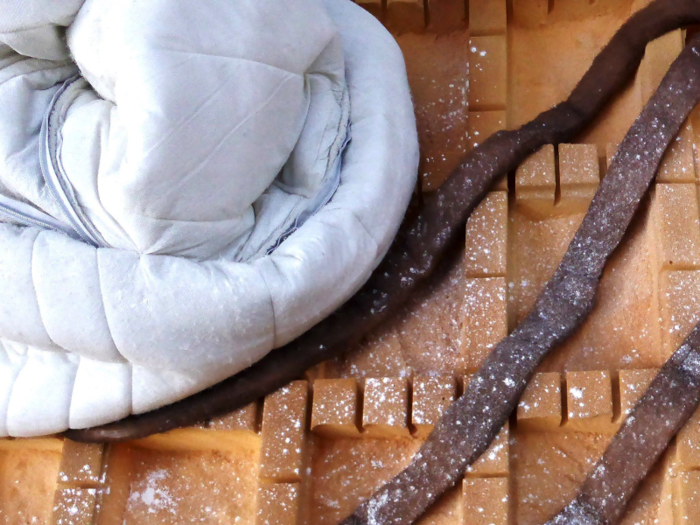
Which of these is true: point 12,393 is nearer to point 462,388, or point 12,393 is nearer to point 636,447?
point 462,388

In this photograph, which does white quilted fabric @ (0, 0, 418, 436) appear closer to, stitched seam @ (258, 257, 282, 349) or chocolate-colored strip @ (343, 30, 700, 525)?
stitched seam @ (258, 257, 282, 349)

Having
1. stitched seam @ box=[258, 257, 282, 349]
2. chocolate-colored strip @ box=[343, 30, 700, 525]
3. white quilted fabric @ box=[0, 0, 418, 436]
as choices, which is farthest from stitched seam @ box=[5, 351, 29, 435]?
chocolate-colored strip @ box=[343, 30, 700, 525]

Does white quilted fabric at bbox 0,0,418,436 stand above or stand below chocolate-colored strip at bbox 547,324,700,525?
above

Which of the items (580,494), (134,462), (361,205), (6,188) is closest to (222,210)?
(361,205)

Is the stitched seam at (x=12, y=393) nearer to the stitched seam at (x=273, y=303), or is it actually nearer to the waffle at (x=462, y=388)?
the waffle at (x=462, y=388)

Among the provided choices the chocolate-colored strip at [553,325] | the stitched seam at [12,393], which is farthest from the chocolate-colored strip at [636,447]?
the stitched seam at [12,393]

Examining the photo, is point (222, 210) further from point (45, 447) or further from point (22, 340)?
point (45, 447)

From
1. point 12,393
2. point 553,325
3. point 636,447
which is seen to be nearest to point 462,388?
point 553,325

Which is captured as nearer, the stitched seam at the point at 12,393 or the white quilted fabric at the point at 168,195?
the white quilted fabric at the point at 168,195
